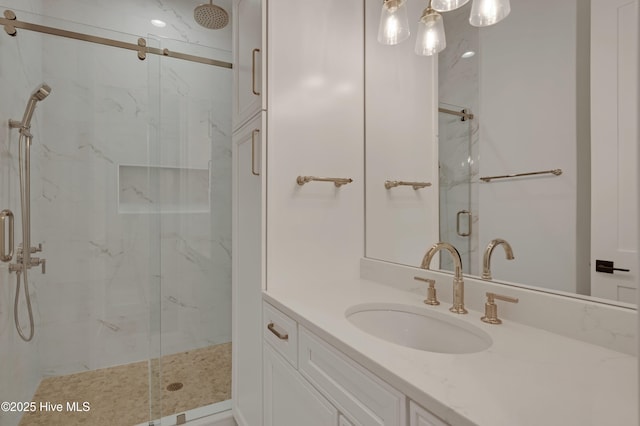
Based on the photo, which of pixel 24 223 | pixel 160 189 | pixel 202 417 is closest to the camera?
pixel 202 417

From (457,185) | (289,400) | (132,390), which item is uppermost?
(457,185)

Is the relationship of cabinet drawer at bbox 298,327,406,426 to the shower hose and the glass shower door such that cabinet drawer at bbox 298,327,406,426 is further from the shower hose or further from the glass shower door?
the shower hose

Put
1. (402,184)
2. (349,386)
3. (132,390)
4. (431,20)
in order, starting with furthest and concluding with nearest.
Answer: (132,390) < (402,184) < (431,20) < (349,386)

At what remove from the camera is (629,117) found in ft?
2.21

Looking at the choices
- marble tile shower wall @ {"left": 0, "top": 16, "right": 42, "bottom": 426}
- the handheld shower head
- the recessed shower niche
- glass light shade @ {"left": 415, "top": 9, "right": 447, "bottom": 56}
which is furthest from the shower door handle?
glass light shade @ {"left": 415, "top": 9, "right": 447, "bottom": 56}

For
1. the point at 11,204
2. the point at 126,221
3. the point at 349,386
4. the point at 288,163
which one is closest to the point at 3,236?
the point at 11,204

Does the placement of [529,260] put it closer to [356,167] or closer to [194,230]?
[356,167]

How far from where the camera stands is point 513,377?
1.85 ft

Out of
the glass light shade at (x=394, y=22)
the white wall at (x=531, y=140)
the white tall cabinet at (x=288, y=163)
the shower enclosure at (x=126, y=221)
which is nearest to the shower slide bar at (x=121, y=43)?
the shower enclosure at (x=126, y=221)

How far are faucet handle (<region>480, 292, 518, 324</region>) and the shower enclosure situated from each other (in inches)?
62.8

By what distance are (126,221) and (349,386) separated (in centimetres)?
214

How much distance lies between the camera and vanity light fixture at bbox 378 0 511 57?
0.98 metres

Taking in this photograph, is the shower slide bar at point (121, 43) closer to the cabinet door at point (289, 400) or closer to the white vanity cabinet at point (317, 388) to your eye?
the white vanity cabinet at point (317, 388)

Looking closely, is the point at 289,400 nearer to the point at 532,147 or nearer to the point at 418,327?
the point at 418,327
